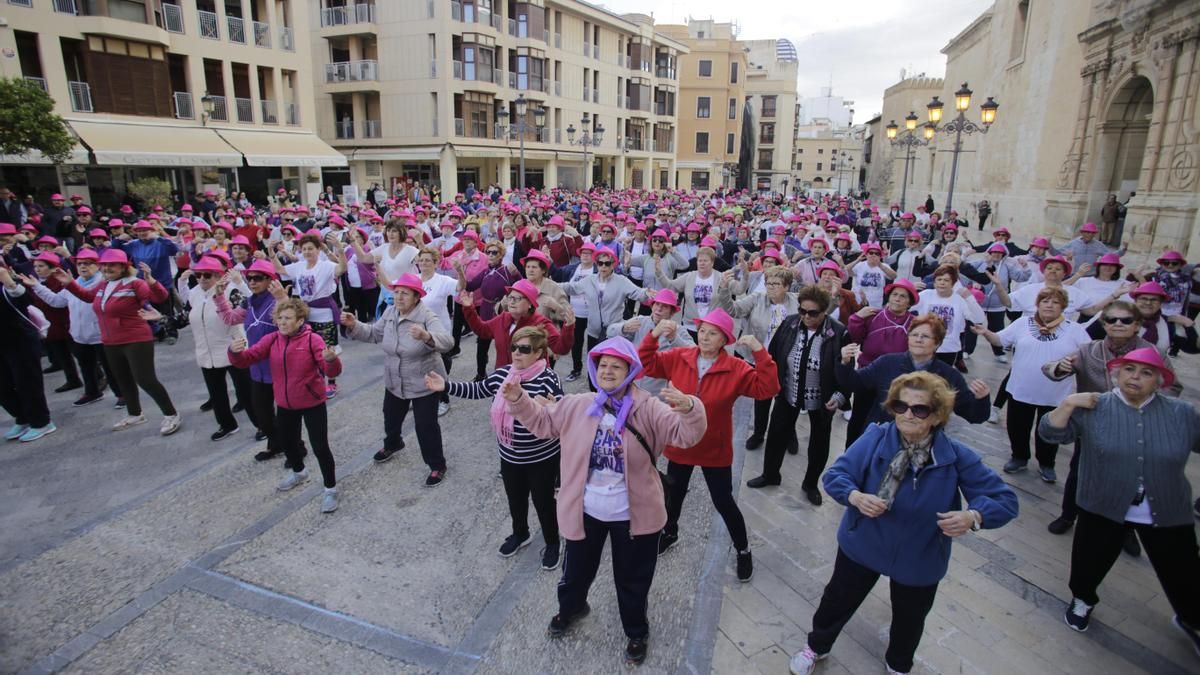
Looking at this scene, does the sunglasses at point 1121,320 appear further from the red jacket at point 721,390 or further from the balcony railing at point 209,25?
the balcony railing at point 209,25

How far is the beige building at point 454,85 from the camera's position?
32.6 meters

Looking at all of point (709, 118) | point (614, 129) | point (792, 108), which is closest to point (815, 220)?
point (614, 129)

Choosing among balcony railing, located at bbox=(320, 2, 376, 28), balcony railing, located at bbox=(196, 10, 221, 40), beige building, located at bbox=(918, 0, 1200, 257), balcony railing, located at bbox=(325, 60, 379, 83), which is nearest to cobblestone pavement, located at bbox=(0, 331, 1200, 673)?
beige building, located at bbox=(918, 0, 1200, 257)

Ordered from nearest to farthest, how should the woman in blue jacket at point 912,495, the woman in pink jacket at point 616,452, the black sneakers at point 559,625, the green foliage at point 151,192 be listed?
1. the woman in blue jacket at point 912,495
2. the woman in pink jacket at point 616,452
3. the black sneakers at point 559,625
4. the green foliage at point 151,192

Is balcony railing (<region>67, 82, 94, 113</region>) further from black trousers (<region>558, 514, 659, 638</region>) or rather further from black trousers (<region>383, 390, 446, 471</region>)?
black trousers (<region>558, 514, 659, 638</region>)

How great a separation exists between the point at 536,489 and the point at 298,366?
86.7 inches

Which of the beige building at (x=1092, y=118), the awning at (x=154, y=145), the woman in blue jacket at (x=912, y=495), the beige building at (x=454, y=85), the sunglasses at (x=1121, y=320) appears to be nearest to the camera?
the woman in blue jacket at (x=912, y=495)

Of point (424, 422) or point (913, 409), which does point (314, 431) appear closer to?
point (424, 422)

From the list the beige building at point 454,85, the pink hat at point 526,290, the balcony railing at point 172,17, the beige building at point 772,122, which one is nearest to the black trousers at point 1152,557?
the pink hat at point 526,290

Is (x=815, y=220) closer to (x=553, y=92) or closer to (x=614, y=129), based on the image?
(x=553, y=92)

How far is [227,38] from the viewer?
78.5ft

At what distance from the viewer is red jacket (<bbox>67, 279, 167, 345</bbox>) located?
20.7 ft

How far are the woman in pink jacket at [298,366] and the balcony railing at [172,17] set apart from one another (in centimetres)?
2416

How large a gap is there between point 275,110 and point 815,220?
23339 mm
